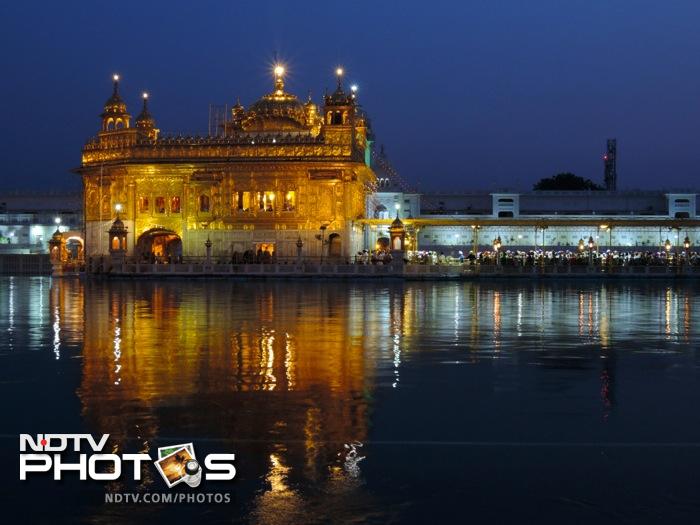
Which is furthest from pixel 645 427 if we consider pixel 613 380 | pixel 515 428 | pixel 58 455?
pixel 58 455

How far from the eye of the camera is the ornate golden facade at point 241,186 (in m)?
54.4

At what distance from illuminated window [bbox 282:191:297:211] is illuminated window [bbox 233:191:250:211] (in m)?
2.20

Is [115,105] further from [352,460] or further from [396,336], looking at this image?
[352,460]

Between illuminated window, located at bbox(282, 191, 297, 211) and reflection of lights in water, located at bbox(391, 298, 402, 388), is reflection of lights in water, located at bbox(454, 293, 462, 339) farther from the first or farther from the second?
illuminated window, located at bbox(282, 191, 297, 211)

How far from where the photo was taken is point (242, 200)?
55562 mm

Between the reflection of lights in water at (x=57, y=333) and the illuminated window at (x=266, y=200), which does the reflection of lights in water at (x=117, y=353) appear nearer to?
the reflection of lights in water at (x=57, y=333)

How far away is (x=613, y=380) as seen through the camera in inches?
479

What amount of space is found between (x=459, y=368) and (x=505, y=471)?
5557 millimetres

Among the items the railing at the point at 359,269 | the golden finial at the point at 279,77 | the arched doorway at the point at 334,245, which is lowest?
the railing at the point at 359,269

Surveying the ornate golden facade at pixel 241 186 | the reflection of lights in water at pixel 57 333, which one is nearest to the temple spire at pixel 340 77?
the ornate golden facade at pixel 241 186

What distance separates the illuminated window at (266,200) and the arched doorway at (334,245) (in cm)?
371

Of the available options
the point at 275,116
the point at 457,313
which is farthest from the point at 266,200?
the point at 457,313

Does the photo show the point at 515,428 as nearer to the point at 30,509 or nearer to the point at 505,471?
the point at 505,471

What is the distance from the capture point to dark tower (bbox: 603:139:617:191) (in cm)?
Result: 9472
